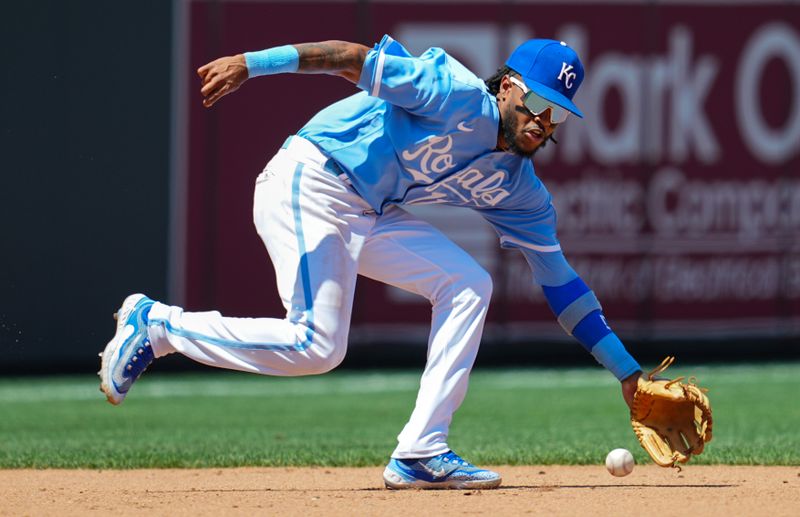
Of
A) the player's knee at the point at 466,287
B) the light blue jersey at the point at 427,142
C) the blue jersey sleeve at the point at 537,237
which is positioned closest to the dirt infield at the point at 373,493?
the player's knee at the point at 466,287

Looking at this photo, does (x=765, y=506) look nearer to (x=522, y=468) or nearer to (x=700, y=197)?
(x=522, y=468)

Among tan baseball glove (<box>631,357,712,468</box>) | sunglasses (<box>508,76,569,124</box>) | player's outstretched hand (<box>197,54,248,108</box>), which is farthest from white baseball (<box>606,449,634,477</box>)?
player's outstretched hand (<box>197,54,248,108</box>)

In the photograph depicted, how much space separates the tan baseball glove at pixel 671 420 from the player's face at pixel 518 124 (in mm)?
981

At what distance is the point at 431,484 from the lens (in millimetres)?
5586

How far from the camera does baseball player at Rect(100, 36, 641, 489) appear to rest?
5215 mm

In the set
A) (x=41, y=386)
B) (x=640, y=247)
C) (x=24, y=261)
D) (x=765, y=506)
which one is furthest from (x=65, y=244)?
(x=765, y=506)

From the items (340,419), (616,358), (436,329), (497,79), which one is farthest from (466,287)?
(340,419)

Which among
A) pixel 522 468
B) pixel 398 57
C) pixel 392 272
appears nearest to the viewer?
pixel 398 57

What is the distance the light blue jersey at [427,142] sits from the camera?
516cm

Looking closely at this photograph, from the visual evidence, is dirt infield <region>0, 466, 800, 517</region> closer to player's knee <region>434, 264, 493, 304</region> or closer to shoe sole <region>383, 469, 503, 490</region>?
shoe sole <region>383, 469, 503, 490</region>

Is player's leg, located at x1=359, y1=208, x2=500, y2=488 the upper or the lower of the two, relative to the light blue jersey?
lower

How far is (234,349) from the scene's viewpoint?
5.23 metres

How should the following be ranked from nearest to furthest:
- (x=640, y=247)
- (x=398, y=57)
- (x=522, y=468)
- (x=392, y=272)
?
1. (x=398, y=57)
2. (x=392, y=272)
3. (x=522, y=468)
4. (x=640, y=247)

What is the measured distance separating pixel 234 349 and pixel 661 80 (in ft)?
28.8
